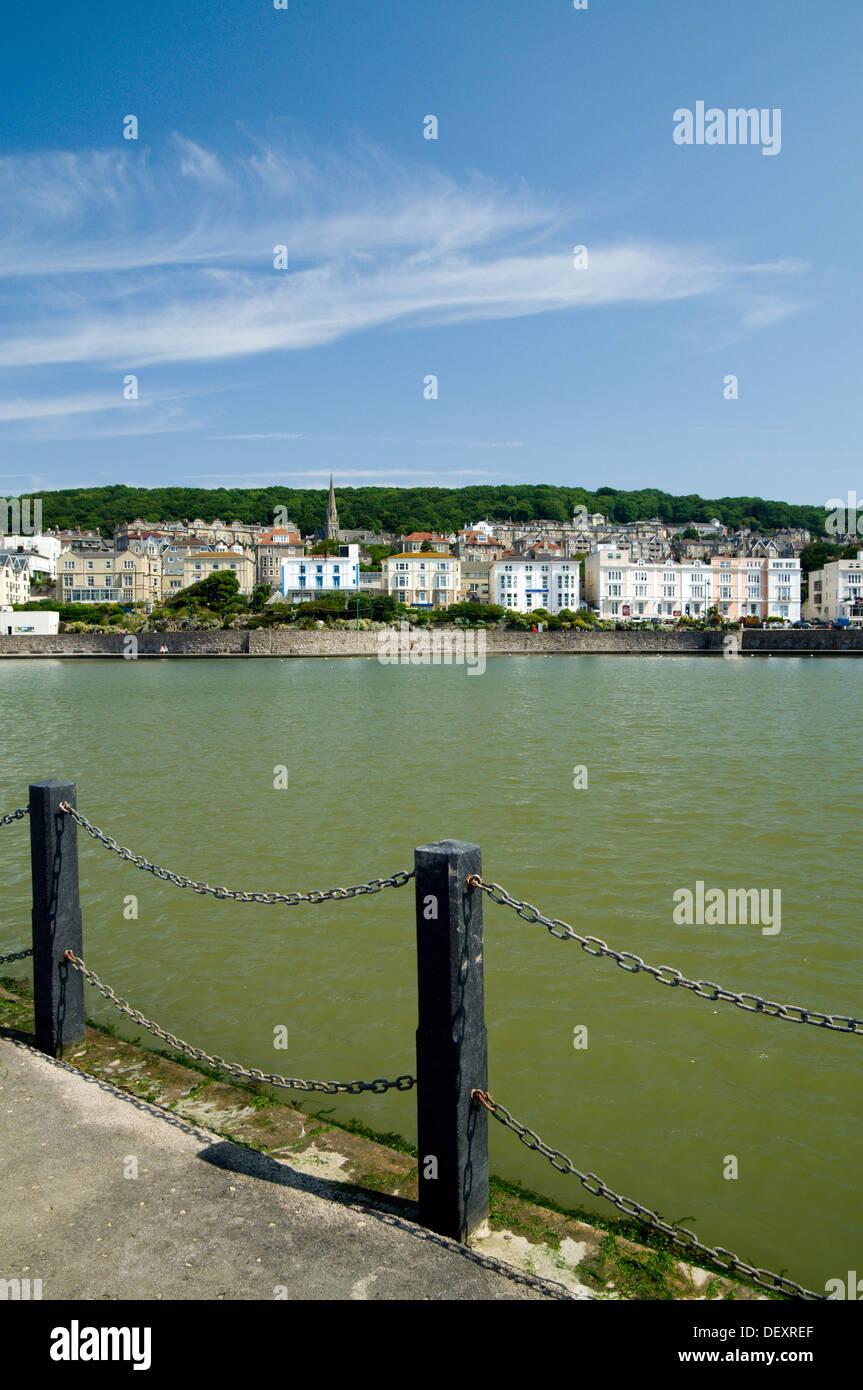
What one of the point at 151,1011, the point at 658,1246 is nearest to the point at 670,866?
the point at 151,1011

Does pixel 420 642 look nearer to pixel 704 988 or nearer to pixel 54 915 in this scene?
pixel 54 915

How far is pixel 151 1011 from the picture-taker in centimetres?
697

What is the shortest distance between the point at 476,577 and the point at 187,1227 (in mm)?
128770

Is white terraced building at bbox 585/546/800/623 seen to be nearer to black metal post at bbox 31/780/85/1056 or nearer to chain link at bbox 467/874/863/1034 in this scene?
black metal post at bbox 31/780/85/1056

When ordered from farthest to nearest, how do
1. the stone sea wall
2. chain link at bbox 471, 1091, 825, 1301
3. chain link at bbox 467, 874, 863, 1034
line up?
the stone sea wall < chain link at bbox 471, 1091, 825, 1301 < chain link at bbox 467, 874, 863, 1034

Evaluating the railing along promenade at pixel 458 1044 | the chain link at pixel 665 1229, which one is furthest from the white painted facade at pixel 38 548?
the chain link at pixel 665 1229

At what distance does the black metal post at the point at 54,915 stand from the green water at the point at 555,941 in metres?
1.50

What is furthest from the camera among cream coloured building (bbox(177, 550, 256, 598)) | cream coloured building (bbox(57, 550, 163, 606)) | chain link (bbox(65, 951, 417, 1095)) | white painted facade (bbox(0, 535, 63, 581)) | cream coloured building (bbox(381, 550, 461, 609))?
cream coloured building (bbox(381, 550, 461, 609))

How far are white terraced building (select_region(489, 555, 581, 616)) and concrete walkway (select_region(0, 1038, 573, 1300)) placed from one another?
4646 inches

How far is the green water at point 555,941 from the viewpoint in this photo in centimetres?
520

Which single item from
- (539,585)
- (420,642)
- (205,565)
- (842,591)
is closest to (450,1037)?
(420,642)

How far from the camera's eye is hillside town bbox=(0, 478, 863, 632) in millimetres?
119188

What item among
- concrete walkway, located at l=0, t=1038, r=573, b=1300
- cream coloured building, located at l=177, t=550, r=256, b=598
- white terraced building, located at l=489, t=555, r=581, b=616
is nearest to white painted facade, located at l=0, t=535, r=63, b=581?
cream coloured building, located at l=177, t=550, r=256, b=598

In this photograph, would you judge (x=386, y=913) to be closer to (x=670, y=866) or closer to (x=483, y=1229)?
(x=670, y=866)
